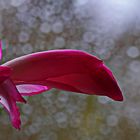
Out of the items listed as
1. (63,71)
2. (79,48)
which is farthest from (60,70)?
(79,48)

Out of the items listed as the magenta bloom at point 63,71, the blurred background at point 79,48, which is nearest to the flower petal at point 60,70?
the magenta bloom at point 63,71

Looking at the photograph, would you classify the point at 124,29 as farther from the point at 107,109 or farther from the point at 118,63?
the point at 107,109

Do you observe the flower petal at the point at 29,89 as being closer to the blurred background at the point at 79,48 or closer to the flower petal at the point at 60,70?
the flower petal at the point at 60,70

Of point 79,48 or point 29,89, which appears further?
point 79,48

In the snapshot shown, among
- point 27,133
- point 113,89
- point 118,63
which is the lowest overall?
point 27,133

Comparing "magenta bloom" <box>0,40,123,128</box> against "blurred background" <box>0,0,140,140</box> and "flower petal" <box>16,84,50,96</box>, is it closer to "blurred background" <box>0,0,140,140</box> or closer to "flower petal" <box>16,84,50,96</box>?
"flower petal" <box>16,84,50,96</box>

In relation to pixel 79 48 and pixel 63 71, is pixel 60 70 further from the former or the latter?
pixel 79 48

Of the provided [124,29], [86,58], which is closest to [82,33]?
[124,29]

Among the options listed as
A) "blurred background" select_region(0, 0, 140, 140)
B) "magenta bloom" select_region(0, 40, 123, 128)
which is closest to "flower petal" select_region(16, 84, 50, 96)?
"magenta bloom" select_region(0, 40, 123, 128)
